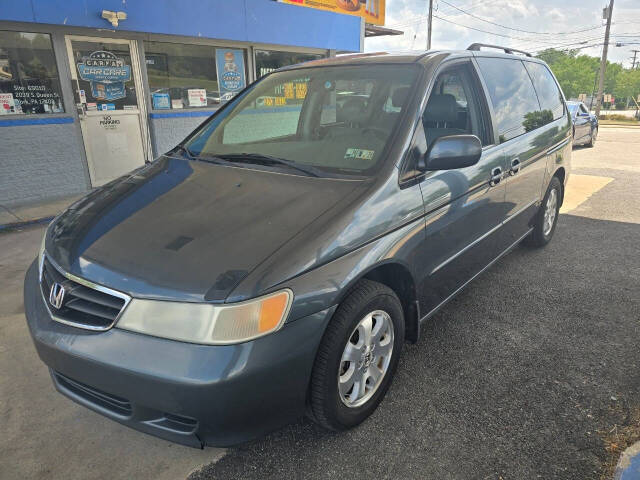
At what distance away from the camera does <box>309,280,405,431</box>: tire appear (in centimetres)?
199

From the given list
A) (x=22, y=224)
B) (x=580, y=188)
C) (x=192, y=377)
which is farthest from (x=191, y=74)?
(x=192, y=377)

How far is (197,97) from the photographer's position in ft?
28.6

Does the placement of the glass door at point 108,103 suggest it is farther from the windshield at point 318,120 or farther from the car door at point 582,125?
the car door at point 582,125

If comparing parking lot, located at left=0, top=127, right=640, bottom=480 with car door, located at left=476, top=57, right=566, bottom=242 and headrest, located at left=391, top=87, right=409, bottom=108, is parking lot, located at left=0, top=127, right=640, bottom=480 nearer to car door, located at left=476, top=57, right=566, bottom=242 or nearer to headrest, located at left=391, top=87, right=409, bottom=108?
car door, located at left=476, top=57, right=566, bottom=242

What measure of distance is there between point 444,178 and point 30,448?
8.36 ft

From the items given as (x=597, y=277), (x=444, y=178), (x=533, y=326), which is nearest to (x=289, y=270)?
(x=444, y=178)

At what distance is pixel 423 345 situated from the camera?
308cm

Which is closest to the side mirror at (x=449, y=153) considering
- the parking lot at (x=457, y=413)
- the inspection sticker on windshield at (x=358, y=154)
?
the inspection sticker on windshield at (x=358, y=154)

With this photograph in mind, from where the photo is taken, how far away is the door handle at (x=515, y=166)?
11.2 ft

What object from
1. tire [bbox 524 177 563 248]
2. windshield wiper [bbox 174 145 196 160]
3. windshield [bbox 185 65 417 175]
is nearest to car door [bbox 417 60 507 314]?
windshield [bbox 185 65 417 175]

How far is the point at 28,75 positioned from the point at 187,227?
5.88 meters

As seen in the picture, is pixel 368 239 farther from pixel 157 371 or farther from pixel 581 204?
pixel 581 204

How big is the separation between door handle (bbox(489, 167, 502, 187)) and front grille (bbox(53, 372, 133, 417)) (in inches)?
100

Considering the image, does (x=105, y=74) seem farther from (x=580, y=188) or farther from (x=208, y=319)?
(x=580, y=188)
